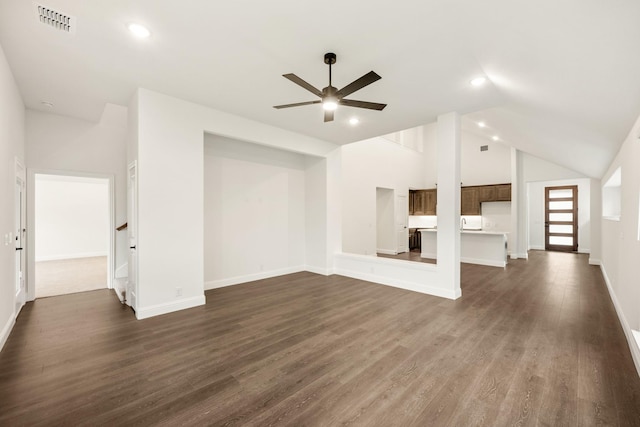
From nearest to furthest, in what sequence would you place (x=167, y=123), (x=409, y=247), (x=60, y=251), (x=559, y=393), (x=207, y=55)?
1. (x=559, y=393)
2. (x=207, y=55)
3. (x=167, y=123)
4. (x=60, y=251)
5. (x=409, y=247)

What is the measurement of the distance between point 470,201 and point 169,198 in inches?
376

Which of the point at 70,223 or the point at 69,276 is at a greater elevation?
the point at 70,223

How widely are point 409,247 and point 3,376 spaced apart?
10134 mm

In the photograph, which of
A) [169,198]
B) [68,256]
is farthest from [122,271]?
[68,256]

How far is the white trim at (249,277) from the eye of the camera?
5.09 meters

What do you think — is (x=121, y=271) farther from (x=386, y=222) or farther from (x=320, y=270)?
(x=386, y=222)

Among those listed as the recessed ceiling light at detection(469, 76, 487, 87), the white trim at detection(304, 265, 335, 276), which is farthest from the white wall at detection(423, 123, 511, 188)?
the recessed ceiling light at detection(469, 76, 487, 87)

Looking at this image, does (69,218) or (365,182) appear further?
(69,218)

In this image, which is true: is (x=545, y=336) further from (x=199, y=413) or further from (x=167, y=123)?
(x=167, y=123)

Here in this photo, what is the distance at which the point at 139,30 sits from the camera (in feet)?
8.14

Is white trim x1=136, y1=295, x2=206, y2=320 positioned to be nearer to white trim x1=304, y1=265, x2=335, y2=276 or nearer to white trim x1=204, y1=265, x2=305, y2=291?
white trim x1=204, y1=265, x2=305, y2=291

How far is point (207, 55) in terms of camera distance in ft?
9.44

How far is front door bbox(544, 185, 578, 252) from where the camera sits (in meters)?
10.2

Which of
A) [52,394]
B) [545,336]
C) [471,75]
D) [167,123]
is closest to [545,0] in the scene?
[471,75]
